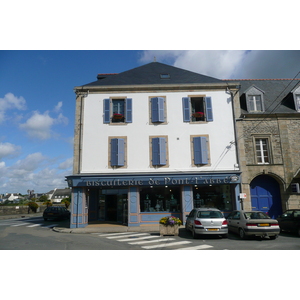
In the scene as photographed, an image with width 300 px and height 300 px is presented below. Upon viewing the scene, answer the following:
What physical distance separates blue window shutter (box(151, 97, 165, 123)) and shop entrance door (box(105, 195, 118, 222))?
261 inches

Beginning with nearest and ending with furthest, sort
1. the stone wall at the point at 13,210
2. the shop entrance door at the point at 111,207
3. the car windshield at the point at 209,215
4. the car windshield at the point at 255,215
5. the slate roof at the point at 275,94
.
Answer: the car windshield at the point at 255,215, the car windshield at the point at 209,215, the slate roof at the point at 275,94, the shop entrance door at the point at 111,207, the stone wall at the point at 13,210

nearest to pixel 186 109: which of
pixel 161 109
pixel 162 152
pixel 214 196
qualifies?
pixel 161 109

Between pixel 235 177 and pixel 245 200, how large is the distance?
5.82ft

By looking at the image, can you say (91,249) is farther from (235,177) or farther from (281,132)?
(281,132)

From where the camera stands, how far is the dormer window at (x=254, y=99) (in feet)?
58.2

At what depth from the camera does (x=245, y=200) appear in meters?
16.1

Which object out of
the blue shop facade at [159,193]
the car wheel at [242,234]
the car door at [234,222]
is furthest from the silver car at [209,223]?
the blue shop facade at [159,193]

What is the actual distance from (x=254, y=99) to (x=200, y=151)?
6054mm

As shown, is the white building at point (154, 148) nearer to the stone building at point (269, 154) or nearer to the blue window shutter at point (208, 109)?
the blue window shutter at point (208, 109)

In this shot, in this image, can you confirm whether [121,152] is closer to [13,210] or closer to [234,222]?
[234,222]

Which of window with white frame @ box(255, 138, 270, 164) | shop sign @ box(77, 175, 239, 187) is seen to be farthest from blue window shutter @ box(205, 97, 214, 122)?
shop sign @ box(77, 175, 239, 187)

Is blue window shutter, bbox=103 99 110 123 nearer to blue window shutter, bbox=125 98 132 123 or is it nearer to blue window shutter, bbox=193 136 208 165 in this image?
blue window shutter, bbox=125 98 132 123

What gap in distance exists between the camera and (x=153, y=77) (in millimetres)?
18500

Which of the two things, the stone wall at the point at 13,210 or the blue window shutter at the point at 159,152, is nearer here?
the blue window shutter at the point at 159,152
